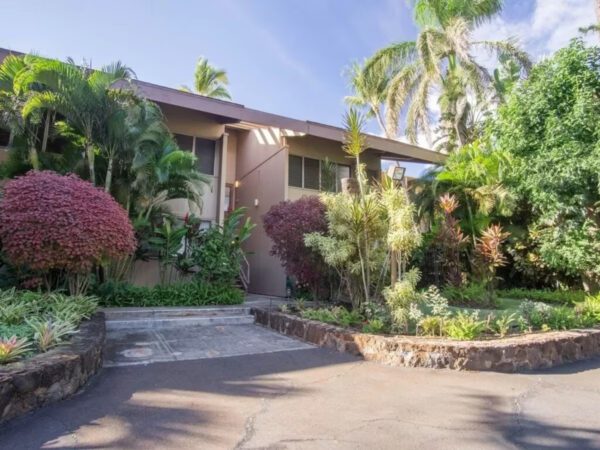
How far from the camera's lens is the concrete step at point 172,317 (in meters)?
7.79

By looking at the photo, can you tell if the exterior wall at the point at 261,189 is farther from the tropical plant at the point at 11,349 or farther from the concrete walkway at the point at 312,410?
the tropical plant at the point at 11,349

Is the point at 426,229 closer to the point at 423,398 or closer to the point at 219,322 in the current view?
the point at 219,322

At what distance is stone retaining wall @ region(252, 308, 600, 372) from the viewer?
211 inches

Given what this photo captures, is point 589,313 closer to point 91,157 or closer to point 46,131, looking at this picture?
point 91,157

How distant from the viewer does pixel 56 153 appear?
10141mm

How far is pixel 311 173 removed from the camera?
45.5 feet

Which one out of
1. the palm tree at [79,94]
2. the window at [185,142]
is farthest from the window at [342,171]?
the palm tree at [79,94]

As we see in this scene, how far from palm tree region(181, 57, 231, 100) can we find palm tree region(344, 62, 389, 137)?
27.5 ft

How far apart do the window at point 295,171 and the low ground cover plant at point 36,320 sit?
750cm

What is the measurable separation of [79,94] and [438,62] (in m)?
14.7

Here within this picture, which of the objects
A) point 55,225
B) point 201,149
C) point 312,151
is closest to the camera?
point 55,225

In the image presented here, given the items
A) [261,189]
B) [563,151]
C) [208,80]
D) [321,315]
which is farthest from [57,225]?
[208,80]

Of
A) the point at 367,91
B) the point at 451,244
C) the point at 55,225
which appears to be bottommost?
the point at 55,225

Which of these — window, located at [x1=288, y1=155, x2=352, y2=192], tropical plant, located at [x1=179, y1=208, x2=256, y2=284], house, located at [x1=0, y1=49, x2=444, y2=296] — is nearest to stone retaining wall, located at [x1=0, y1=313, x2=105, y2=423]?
tropical plant, located at [x1=179, y1=208, x2=256, y2=284]
